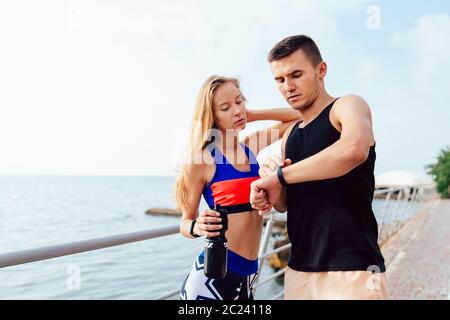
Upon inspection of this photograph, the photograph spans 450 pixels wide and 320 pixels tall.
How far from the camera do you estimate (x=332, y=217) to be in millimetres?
1297

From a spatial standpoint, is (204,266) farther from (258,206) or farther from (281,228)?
(281,228)

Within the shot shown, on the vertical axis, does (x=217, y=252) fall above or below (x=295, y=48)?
below

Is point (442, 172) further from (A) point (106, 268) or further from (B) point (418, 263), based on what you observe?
(B) point (418, 263)

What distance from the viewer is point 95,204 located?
74.4 m

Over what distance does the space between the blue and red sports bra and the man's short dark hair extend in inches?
17.8

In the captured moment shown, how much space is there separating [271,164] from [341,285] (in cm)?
42

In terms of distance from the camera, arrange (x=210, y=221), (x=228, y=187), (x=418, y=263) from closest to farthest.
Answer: (x=210, y=221)
(x=228, y=187)
(x=418, y=263)

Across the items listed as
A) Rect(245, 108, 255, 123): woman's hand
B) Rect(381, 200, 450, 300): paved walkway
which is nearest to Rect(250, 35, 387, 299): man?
Rect(245, 108, 255, 123): woman's hand

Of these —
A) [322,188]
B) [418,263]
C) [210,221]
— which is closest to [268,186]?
[322,188]

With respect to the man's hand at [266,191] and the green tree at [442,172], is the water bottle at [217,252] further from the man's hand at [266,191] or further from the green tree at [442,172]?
the green tree at [442,172]

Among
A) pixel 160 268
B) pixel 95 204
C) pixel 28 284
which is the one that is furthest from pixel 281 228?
pixel 95 204

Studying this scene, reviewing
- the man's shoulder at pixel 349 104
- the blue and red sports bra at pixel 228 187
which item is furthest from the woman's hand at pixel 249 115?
the man's shoulder at pixel 349 104

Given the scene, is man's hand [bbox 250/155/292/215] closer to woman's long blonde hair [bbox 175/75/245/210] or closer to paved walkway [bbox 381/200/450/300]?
woman's long blonde hair [bbox 175/75/245/210]

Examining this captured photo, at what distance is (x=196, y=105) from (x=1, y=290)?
26649 mm
